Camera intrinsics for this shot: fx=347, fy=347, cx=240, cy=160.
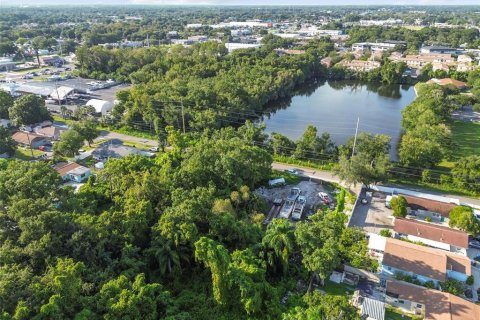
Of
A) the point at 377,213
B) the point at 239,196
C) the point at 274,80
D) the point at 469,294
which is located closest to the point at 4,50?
the point at 274,80

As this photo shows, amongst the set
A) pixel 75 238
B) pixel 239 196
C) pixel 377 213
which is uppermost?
pixel 75 238

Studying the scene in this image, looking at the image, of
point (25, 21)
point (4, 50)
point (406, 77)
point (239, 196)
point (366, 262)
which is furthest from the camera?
point (25, 21)

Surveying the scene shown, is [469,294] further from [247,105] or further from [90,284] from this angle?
[247,105]

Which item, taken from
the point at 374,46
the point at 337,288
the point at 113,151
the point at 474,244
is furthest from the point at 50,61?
the point at 474,244

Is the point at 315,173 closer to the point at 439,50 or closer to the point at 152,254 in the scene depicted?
the point at 152,254

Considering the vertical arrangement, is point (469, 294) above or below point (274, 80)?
below

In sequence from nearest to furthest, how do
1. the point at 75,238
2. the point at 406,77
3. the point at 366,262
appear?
the point at 75,238 → the point at 366,262 → the point at 406,77

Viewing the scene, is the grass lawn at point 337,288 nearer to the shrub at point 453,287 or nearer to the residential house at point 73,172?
the shrub at point 453,287
